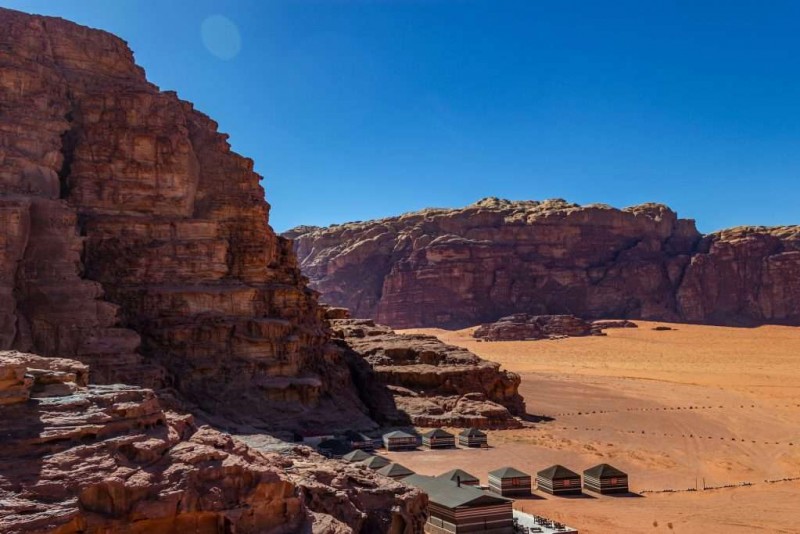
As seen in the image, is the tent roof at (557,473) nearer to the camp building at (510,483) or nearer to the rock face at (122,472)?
the camp building at (510,483)

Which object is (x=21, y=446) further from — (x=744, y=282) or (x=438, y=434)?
(x=744, y=282)

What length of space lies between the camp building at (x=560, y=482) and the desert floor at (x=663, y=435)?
21.3 inches

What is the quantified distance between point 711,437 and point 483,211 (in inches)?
2989

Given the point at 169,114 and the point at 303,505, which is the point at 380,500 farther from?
the point at 169,114

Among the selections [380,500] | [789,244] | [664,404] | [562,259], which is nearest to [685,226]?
[789,244]

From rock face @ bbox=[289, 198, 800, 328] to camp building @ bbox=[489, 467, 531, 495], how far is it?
74752 mm

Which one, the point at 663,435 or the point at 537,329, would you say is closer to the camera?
the point at 663,435

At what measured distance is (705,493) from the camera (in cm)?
2209

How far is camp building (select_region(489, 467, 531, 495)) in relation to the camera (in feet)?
70.9

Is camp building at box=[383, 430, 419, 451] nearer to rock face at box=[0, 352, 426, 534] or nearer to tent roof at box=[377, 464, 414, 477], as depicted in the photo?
tent roof at box=[377, 464, 414, 477]

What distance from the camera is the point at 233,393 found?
1144 inches

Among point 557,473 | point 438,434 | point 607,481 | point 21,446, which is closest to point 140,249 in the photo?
point 438,434

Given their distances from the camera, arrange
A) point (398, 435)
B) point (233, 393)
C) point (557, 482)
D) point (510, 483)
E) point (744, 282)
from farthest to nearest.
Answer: point (744, 282) → point (233, 393) → point (398, 435) → point (557, 482) → point (510, 483)

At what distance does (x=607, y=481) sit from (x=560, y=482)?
5.77 ft
